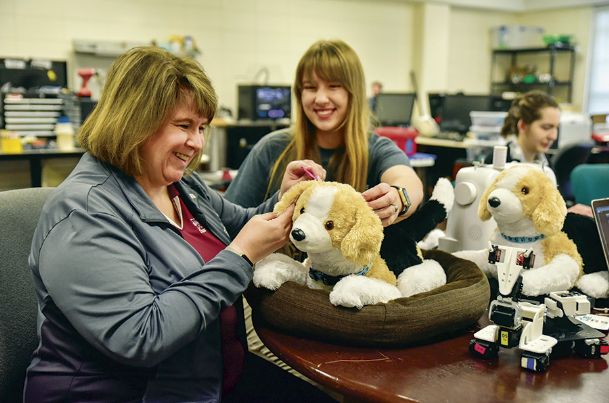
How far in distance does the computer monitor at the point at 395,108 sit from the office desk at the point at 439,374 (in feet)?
17.5

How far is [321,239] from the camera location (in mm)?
1148

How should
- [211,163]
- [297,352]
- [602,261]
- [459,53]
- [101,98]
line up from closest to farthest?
[297,352] → [101,98] → [602,261] → [211,163] → [459,53]

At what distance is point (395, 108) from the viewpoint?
646cm

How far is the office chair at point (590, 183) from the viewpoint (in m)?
2.73

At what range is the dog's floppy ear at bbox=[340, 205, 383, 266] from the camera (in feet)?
3.76

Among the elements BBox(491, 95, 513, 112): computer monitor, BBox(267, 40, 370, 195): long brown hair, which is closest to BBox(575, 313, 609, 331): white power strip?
BBox(267, 40, 370, 195): long brown hair

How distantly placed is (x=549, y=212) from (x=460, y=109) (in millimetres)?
5584

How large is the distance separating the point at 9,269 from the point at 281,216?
24.2 inches

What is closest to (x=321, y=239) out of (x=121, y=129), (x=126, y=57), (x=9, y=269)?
(x=121, y=129)

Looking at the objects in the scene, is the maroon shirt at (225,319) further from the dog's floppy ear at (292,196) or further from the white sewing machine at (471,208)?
the white sewing machine at (471,208)

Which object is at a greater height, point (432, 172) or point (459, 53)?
point (459, 53)

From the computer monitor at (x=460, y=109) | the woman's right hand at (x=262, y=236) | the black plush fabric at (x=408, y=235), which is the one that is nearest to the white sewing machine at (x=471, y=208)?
the black plush fabric at (x=408, y=235)

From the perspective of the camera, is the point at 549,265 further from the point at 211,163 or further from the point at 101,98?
the point at 211,163

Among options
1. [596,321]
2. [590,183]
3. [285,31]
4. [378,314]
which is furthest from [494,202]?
[285,31]
